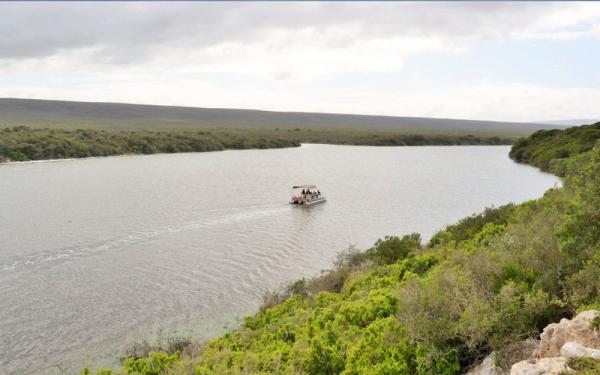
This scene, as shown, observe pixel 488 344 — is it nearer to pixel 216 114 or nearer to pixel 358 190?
pixel 358 190

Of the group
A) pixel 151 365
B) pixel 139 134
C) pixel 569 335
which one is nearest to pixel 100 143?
pixel 139 134

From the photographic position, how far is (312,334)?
10.9 meters

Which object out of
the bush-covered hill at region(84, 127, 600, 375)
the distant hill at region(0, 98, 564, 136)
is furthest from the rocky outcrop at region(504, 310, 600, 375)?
the distant hill at region(0, 98, 564, 136)

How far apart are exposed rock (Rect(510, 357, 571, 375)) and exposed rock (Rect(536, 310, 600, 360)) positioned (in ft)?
1.41

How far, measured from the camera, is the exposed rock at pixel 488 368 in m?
7.31

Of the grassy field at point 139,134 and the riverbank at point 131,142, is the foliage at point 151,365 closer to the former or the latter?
the riverbank at point 131,142

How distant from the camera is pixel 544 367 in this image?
620 centimetres

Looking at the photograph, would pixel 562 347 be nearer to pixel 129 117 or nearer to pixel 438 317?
pixel 438 317

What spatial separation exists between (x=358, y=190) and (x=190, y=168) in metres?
20.7

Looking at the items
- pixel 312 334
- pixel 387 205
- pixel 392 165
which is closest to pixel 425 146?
pixel 392 165

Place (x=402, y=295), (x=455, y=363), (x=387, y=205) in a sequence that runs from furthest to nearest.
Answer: (x=387, y=205), (x=402, y=295), (x=455, y=363)

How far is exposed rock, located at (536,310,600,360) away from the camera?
263 inches

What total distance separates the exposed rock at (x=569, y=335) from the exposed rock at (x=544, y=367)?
0.43m

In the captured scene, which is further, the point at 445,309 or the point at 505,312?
the point at 445,309
